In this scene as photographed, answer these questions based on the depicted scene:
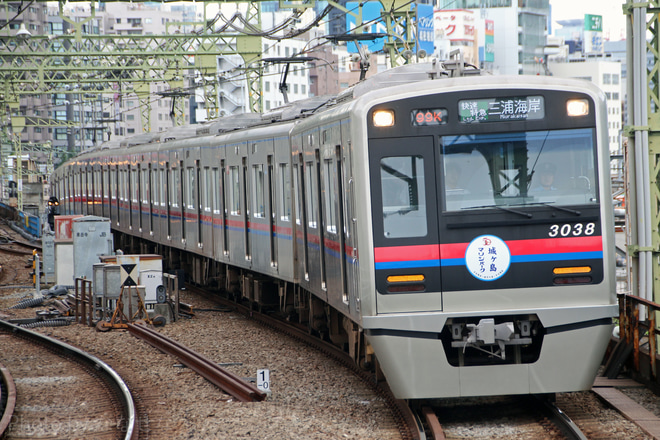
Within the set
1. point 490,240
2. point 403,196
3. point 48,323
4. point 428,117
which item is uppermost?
point 428,117

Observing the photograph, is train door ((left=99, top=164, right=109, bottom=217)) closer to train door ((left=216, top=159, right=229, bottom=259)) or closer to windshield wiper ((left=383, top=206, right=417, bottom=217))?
train door ((left=216, top=159, right=229, bottom=259))

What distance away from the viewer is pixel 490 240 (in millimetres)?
7195

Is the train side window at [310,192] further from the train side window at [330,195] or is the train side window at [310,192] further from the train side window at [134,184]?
the train side window at [134,184]

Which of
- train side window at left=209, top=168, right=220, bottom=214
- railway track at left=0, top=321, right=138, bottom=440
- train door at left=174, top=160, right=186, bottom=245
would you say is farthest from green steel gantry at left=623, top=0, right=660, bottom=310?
train door at left=174, top=160, right=186, bottom=245

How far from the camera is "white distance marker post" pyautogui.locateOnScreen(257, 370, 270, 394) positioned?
8.71 m

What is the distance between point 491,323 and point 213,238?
9.59 m

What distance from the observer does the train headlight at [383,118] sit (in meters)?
7.35

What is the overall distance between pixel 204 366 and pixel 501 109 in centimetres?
430

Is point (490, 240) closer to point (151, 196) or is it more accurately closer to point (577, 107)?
point (577, 107)

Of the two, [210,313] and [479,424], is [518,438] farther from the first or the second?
[210,313]

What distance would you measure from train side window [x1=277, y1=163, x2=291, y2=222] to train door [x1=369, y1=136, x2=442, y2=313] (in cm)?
432

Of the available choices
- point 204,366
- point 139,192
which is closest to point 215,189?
point 204,366

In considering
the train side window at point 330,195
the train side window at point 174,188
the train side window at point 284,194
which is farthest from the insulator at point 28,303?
the train side window at point 330,195

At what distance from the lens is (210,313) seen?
15.6 meters
